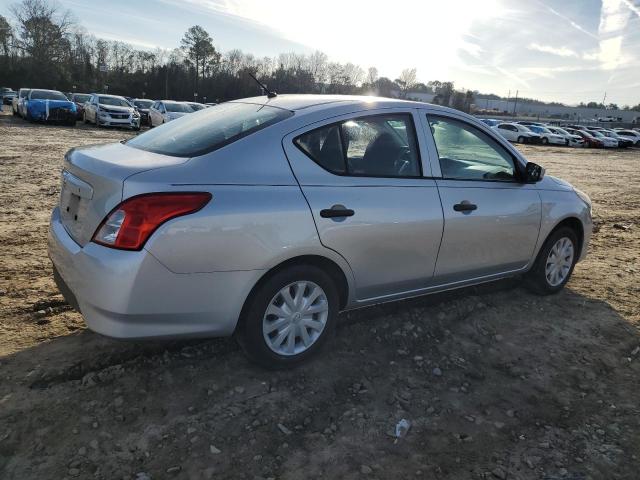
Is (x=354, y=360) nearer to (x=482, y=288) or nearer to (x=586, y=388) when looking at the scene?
(x=586, y=388)

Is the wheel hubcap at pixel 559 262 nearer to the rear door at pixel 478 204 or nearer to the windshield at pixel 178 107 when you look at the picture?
the rear door at pixel 478 204

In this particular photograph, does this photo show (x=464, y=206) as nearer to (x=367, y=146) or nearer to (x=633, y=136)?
(x=367, y=146)

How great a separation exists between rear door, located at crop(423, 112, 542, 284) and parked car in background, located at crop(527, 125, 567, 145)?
125 ft

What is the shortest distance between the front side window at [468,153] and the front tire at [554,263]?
0.91 meters

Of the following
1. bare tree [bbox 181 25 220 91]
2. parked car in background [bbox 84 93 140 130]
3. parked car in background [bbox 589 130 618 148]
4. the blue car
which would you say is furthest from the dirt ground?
bare tree [bbox 181 25 220 91]

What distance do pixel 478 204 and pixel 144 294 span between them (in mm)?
2540

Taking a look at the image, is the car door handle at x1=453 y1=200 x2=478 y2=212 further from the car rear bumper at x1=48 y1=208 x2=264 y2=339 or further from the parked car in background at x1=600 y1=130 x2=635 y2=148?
the parked car in background at x1=600 y1=130 x2=635 y2=148

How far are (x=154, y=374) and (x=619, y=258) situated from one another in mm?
5834

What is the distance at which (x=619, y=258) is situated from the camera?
21.0 ft

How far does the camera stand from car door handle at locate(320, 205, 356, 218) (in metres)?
3.10

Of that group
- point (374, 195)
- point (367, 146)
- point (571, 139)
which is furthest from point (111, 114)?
point (571, 139)

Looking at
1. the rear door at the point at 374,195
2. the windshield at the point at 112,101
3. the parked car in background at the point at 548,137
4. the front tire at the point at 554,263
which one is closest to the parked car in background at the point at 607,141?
the parked car in background at the point at 548,137

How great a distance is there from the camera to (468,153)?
4070 millimetres

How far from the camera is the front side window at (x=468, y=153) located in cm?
384
